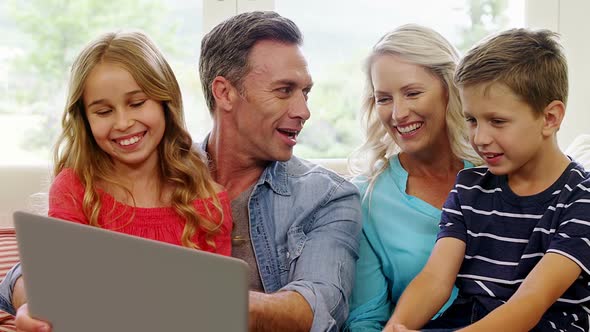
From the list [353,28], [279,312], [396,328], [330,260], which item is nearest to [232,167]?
A: [330,260]

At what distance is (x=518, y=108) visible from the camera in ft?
5.02

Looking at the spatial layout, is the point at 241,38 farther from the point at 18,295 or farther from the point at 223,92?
the point at 18,295

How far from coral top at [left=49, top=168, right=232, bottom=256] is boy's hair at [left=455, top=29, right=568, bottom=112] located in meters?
0.58

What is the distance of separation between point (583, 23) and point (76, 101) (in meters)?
2.02

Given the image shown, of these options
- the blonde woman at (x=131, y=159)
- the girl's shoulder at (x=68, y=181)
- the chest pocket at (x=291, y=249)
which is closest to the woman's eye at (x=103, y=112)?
the blonde woman at (x=131, y=159)

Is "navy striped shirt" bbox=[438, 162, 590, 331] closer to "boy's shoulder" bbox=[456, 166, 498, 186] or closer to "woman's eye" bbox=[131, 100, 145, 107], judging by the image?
"boy's shoulder" bbox=[456, 166, 498, 186]

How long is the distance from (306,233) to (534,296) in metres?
0.53

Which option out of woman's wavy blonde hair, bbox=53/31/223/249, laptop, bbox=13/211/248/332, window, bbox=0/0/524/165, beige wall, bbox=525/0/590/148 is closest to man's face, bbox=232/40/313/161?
woman's wavy blonde hair, bbox=53/31/223/249

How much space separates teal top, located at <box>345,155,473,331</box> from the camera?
189cm

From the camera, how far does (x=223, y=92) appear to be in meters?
1.91

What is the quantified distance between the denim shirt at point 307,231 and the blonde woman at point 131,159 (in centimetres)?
9

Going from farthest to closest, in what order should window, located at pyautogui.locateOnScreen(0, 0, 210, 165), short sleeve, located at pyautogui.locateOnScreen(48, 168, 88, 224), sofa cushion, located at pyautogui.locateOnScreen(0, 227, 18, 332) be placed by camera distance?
window, located at pyautogui.locateOnScreen(0, 0, 210, 165)
sofa cushion, located at pyautogui.locateOnScreen(0, 227, 18, 332)
short sleeve, located at pyautogui.locateOnScreen(48, 168, 88, 224)

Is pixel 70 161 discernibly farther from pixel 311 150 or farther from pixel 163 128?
pixel 311 150

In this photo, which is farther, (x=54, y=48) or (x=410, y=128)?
(x=54, y=48)
